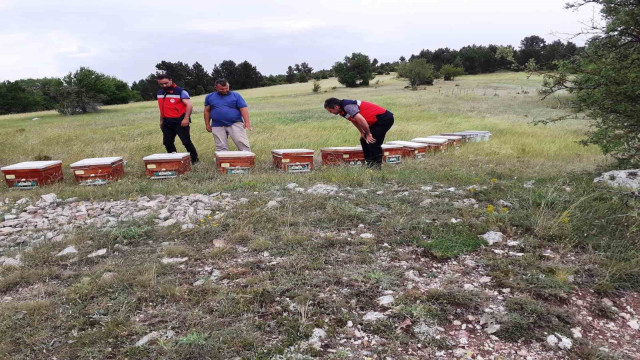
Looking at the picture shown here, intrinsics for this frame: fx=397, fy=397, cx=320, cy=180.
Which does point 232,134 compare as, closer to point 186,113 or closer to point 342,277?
point 186,113

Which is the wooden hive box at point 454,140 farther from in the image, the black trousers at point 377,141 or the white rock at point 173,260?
the white rock at point 173,260

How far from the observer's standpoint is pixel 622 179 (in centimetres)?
590

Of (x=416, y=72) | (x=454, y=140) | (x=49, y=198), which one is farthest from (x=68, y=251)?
(x=416, y=72)

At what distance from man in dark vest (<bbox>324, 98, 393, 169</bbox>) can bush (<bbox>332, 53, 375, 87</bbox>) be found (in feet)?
154

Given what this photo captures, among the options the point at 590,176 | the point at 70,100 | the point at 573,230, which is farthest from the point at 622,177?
the point at 70,100

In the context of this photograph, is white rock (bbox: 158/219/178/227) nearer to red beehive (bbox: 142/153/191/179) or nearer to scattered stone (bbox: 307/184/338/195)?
scattered stone (bbox: 307/184/338/195)

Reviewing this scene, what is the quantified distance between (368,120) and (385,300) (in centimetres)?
502

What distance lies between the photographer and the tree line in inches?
1480

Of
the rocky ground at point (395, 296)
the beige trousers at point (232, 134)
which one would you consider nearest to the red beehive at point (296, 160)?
the beige trousers at point (232, 134)

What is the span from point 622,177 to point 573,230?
2640 millimetres

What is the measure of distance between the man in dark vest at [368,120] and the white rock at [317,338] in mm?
4842

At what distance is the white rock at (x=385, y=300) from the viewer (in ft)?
9.98

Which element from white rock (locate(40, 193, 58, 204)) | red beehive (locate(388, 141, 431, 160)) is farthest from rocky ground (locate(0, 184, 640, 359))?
red beehive (locate(388, 141, 431, 160))

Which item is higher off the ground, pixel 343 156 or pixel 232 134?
pixel 232 134
